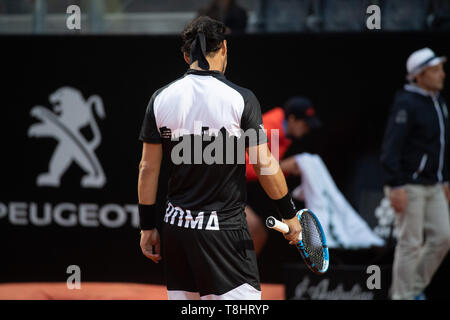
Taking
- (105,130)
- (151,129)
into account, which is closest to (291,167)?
(105,130)

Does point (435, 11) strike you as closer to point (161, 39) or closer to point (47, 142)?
point (161, 39)

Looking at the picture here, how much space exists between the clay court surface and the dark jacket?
1.41 m

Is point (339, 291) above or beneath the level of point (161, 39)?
beneath

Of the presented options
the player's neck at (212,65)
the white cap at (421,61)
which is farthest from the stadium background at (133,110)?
the player's neck at (212,65)

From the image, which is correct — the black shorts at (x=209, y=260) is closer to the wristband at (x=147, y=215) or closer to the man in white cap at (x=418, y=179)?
the wristband at (x=147, y=215)

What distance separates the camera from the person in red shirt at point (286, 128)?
5656 mm

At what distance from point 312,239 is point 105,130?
3.01m

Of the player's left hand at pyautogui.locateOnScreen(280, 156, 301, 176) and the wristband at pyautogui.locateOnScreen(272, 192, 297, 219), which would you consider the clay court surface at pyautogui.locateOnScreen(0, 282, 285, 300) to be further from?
the wristband at pyautogui.locateOnScreen(272, 192, 297, 219)

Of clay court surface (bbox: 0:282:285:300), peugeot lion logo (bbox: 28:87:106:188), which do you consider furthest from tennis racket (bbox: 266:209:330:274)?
peugeot lion logo (bbox: 28:87:106:188)

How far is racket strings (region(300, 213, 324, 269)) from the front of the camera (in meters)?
3.28

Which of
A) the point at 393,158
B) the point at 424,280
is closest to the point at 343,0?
the point at 393,158
